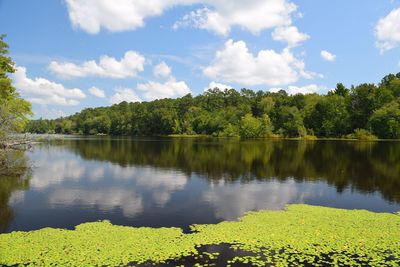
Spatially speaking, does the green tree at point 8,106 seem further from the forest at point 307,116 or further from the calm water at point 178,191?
the forest at point 307,116

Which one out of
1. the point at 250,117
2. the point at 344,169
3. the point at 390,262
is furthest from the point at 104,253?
the point at 250,117

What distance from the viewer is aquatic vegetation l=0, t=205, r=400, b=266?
46.8 ft

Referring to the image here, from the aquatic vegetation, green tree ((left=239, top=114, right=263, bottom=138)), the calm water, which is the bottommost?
the aquatic vegetation

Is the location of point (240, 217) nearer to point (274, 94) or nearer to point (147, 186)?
point (147, 186)

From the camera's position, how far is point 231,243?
635 inches

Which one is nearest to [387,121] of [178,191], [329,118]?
[329,118]

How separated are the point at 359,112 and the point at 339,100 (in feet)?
30.7

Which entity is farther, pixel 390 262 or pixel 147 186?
pixel 147 186

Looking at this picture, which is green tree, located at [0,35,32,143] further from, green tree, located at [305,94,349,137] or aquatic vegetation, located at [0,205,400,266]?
green tree, located at [305,94,349,137]

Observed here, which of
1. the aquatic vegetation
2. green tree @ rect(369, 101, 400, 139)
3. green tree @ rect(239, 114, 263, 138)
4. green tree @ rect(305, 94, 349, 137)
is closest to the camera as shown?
the aquatic vegetation

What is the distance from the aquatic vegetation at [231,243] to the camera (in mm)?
14266

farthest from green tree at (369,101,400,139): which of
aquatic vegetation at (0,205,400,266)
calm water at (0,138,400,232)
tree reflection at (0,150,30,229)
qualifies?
tree reflection at (0,150,30,229)

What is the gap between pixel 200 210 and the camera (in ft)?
74.7

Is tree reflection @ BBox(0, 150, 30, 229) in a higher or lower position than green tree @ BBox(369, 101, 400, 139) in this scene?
lower
